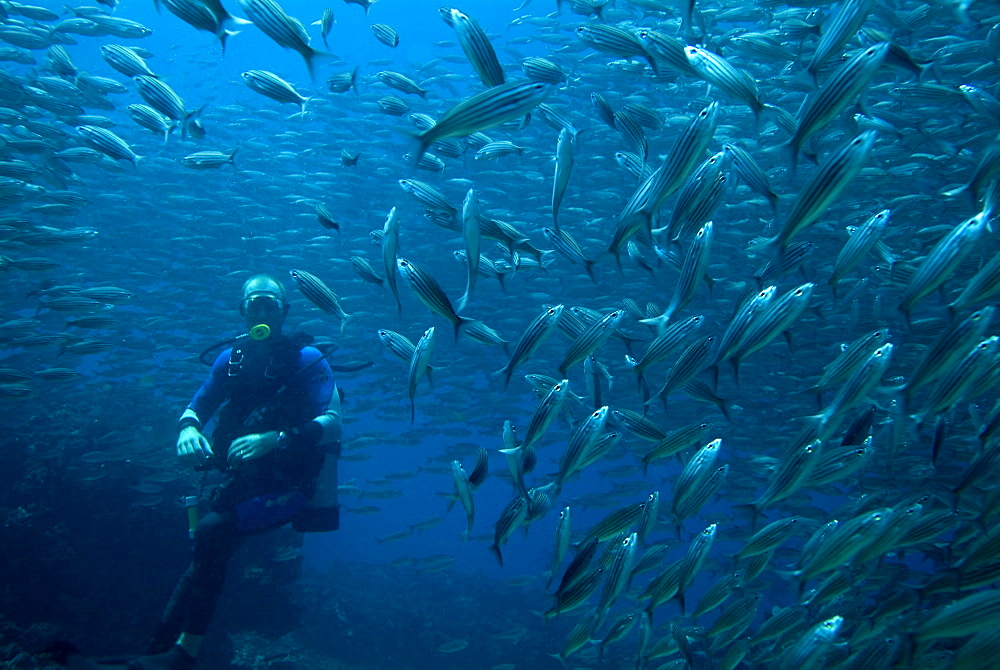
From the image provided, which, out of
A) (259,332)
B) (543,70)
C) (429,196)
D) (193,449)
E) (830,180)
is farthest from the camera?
(259,332)

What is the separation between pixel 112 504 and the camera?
10.6 metres

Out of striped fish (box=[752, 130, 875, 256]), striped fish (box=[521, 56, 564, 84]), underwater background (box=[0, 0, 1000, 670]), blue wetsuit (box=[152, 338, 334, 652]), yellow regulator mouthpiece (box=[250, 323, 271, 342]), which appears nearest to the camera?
striped fish (box=[752, 130, 875, 256])

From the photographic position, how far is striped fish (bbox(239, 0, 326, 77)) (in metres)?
3.70

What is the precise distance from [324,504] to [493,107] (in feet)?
16.0

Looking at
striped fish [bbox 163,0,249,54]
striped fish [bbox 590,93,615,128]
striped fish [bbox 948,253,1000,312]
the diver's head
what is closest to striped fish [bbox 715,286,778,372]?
striped fish [bbox 948,253,1000,312]

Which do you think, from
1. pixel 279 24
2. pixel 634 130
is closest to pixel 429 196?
pixel 279 24

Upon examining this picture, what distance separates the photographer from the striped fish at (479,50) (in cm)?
310

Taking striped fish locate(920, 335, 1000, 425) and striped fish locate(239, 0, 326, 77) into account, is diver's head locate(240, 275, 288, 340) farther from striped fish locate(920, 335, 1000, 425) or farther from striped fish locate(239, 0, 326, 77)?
striped fish locate(920, 335, 1000, 425)

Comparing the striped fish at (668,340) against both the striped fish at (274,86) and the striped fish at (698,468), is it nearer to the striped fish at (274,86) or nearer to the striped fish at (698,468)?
the striped fish at (698,468)

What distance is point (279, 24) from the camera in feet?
12.3

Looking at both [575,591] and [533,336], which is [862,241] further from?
[575,591]

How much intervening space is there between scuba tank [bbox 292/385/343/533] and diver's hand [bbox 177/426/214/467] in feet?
3.90

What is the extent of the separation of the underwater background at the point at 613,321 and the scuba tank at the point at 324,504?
1509 millimetres

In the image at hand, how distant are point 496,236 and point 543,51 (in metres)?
20.6
